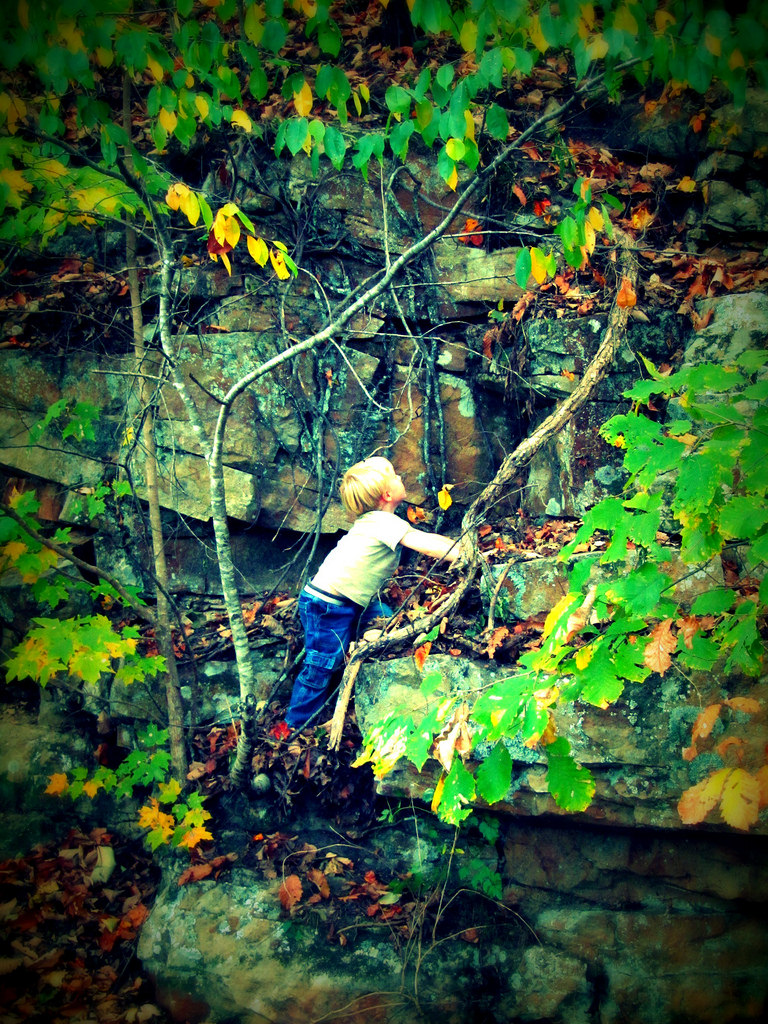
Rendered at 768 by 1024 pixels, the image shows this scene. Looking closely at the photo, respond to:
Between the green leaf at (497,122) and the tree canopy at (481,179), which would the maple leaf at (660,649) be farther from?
the green leaf at (497,122)

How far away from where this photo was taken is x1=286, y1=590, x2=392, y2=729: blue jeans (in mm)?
3867

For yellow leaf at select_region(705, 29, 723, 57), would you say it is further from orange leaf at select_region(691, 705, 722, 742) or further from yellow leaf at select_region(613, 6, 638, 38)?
orange leaf at select_region(691, 705, 722, 742)

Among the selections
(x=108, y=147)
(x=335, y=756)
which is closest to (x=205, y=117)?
(x=108, y=147)

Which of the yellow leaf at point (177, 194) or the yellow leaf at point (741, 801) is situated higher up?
the yellow leaf at point (177, 194)

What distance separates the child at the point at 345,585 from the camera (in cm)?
384

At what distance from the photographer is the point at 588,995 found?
3.13 m

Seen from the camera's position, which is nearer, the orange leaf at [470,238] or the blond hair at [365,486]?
the blond hair at [365,486]

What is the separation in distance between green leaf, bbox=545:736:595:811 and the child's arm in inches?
73.5

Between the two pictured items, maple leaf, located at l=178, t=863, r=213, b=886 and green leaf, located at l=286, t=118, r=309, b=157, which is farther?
maple leaf, located at l=178, t=863, r=213, b=886

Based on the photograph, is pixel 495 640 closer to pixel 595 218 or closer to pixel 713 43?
pixel 595 218

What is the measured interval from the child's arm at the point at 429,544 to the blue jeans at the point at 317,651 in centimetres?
60

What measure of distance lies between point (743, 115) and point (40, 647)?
5.97 metres

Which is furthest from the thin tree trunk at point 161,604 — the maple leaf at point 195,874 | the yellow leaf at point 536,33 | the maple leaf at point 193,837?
the yellow leaf at point 536,33

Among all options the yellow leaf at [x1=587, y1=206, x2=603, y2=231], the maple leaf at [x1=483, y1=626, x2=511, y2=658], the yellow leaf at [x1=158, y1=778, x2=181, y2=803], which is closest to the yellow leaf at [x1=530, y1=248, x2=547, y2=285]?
the yellow leaf at [x1=587, y1=206, x2=603, y2=231]
